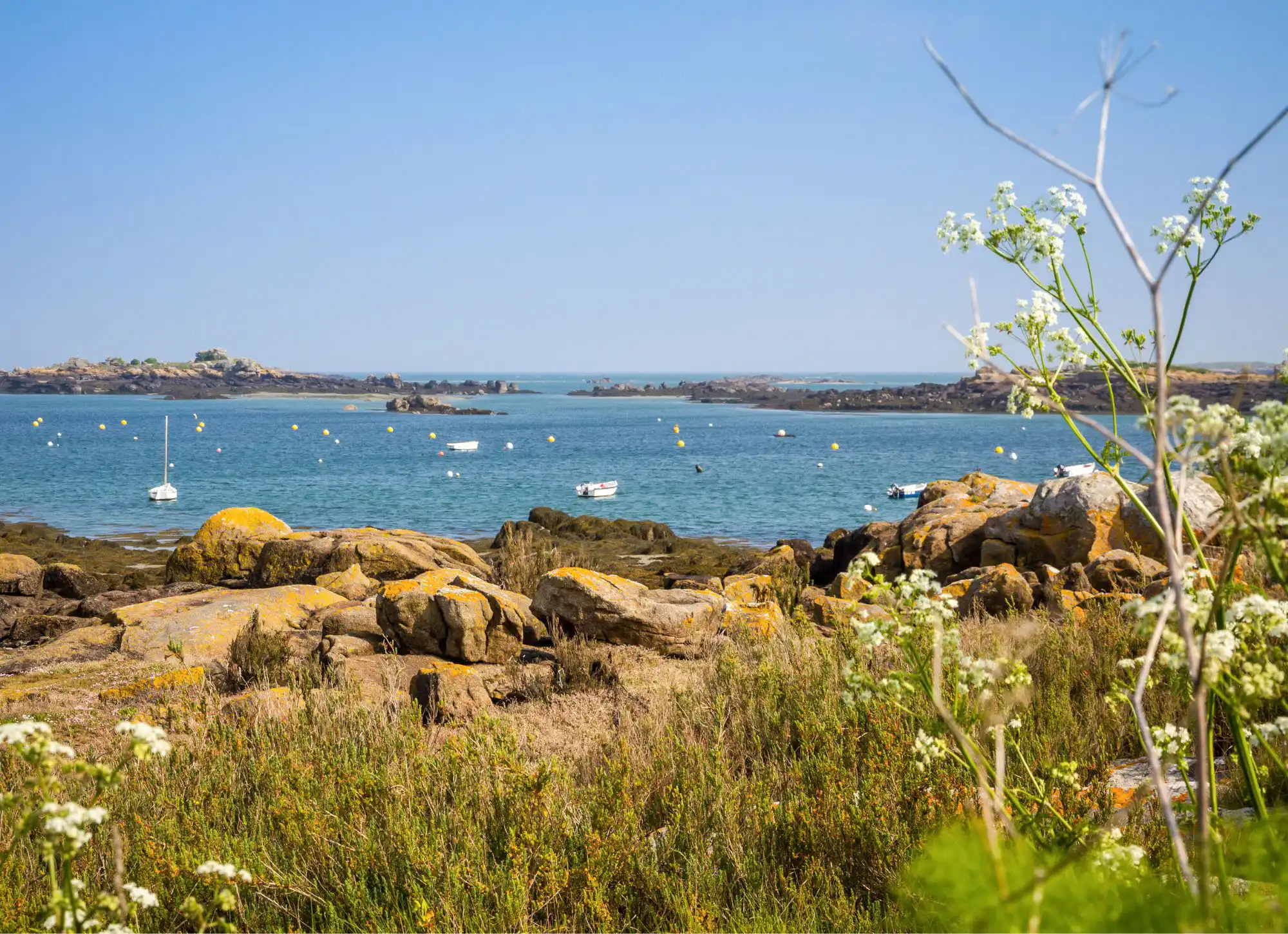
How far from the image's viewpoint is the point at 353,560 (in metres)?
14.9

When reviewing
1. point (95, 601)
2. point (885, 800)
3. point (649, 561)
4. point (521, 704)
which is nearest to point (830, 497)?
point (649, 561)

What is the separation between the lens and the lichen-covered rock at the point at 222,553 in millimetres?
17172

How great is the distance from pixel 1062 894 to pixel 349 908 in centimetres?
338

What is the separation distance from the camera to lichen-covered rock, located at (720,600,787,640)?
884cm

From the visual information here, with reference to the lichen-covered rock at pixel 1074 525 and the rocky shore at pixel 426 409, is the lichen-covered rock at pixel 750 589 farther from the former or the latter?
the rocky shore at pixel 426 409

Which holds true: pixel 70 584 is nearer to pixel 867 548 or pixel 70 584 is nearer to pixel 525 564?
pixel 525 564

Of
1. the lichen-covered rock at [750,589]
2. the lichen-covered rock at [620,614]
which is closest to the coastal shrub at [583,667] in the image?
the lichen-covered rock at [620,614]

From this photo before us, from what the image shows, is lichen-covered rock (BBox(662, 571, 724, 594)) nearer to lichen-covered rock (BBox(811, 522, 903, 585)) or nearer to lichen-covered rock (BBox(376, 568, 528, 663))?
lichen-covered rock (BBox(811, 522, 903, 585))

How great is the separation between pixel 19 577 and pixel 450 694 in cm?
1289

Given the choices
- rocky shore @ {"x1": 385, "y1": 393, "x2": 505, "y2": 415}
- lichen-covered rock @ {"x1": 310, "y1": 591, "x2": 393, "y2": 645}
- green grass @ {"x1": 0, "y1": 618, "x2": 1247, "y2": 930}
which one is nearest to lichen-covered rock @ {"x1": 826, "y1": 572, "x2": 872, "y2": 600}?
green grass @ {"x1": 0, "y1": 618, "x2": 1247, "y2": 930}

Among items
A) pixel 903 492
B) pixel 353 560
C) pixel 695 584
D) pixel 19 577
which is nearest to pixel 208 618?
pixel 353 560

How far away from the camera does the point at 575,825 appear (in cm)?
435

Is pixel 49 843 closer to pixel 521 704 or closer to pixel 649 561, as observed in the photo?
pixel 521 704

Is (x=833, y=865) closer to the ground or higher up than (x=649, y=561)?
higher up
